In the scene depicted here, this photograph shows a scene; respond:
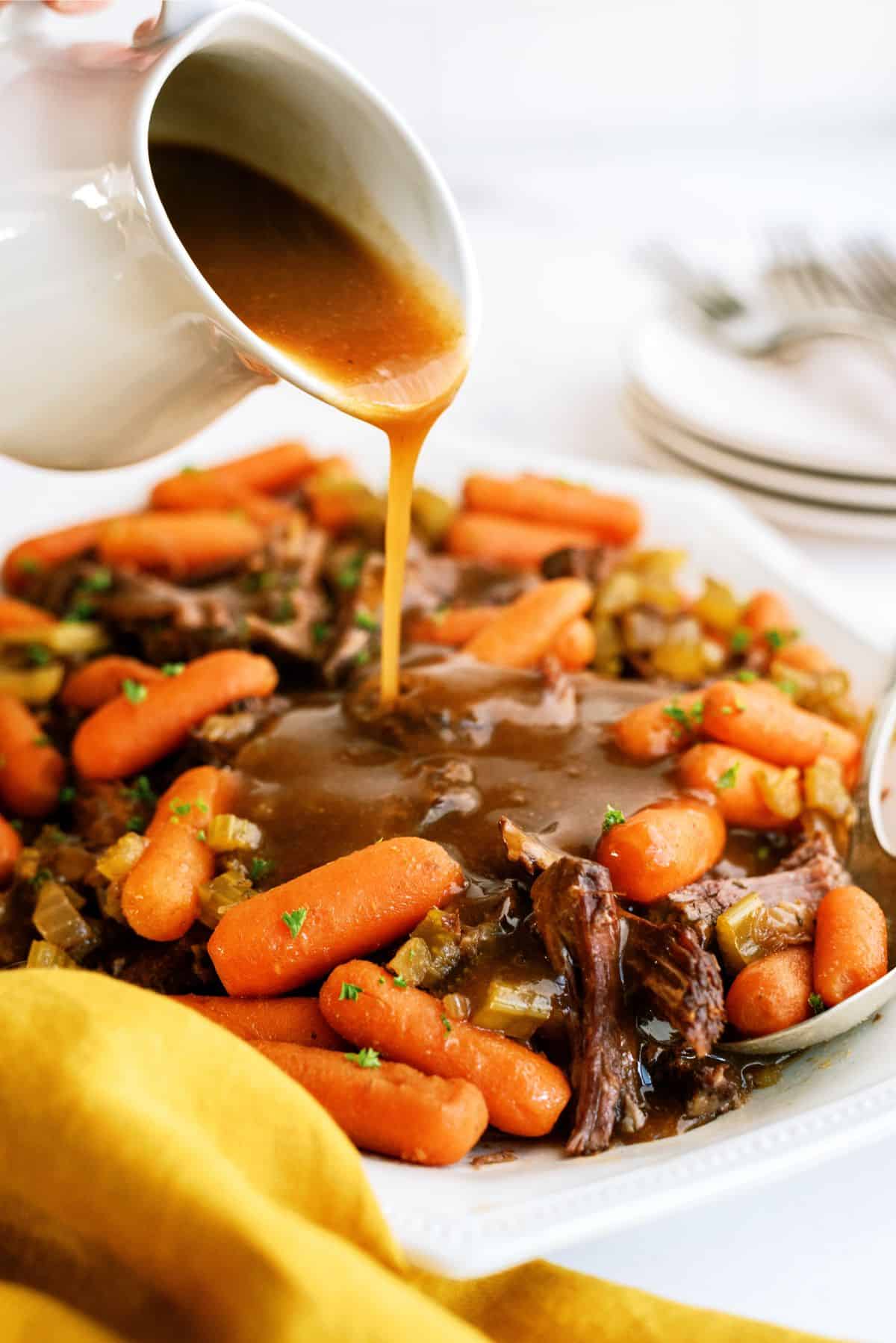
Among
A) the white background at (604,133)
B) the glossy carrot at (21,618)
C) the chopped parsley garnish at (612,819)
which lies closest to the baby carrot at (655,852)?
the chopped parsley garnish at (612,819)

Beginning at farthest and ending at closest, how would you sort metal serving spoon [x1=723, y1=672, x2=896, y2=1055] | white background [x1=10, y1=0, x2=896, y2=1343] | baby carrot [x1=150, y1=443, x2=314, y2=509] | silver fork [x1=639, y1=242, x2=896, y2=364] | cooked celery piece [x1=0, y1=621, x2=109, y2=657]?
white background [x1=10, y1=0, x2=896, y2=1343]
silver fork [x1=639, y1=242, x2=896, y2=364]
baby carrot [x1=150, y1=443, x2=314, y2=509]
cooked celery piece [x1=0, y1=621, x2=109, y2=657]
metal serving spoon [x1=723, y1=672, x2=896, y2=1055]

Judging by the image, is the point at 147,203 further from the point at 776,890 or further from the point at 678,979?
the point at 776,890

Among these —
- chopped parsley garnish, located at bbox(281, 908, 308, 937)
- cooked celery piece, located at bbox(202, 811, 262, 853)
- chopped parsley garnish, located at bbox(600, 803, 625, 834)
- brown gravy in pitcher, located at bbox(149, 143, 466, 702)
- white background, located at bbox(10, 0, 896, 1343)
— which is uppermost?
brown gravy in pitcher, located at bbox(149, 143, 466, 702)

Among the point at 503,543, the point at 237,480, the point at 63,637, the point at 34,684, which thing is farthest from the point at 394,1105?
the point at 237,480

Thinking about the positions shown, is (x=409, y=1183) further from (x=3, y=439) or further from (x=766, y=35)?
(x=766, y=35)

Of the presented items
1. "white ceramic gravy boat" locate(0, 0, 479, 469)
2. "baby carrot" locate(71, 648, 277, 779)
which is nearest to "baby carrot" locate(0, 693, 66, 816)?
"baby carrot" locate(71, 648, 277, 779)

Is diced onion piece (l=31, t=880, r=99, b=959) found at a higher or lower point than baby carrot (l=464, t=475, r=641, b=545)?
higher

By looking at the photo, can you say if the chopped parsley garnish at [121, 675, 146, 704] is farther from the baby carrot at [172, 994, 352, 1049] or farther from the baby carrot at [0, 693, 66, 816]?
the baby carrot at [172, 994, 352, 1049]
